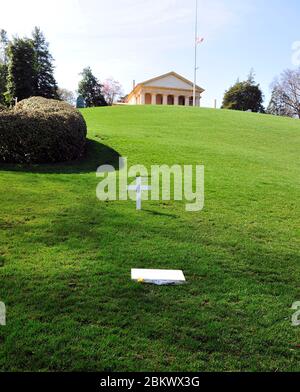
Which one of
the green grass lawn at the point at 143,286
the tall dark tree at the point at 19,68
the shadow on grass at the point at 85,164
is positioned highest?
the tall dark tree at the point at 19,68

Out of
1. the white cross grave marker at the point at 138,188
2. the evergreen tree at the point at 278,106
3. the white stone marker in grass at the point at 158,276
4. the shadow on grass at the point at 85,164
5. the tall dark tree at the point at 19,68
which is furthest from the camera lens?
the evergreen tree at the point at 278,106

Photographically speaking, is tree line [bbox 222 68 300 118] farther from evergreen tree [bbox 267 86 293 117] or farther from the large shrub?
the large shrub

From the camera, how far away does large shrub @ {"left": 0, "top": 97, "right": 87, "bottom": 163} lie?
1057cm

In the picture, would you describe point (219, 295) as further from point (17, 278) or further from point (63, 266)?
point (17, 278)

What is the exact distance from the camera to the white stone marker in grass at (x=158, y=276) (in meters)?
4.64

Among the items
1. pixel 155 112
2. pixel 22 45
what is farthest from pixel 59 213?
pixel 22 45

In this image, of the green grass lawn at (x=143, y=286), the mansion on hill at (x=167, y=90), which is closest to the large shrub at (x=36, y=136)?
the green grass lawn at (x=143, y=286)

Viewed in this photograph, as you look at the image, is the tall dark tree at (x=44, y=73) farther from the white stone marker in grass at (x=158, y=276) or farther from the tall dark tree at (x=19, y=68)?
the white stone marker in grass at (x=158, y=276)

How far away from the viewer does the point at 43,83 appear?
51219mm

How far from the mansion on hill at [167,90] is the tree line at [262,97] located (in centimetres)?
551

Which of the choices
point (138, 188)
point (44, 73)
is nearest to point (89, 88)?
point (44, 73)

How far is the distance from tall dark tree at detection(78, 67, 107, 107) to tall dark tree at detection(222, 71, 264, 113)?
21.3m

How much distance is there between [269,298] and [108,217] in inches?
131

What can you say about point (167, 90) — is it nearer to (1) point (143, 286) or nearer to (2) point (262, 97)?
(2) point (262, 97)
